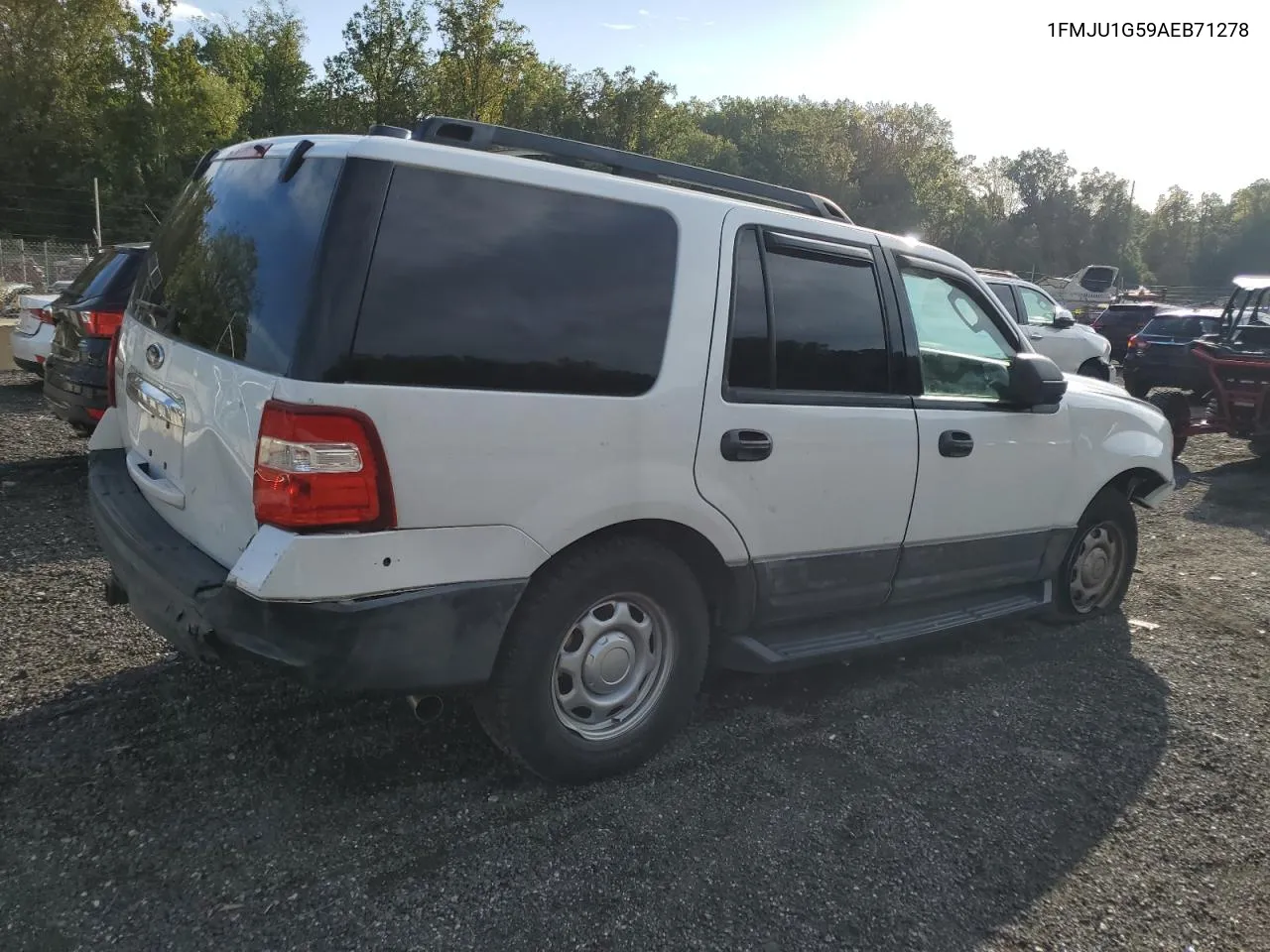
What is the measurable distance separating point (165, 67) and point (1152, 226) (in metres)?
91.0

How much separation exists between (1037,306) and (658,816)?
470 inches

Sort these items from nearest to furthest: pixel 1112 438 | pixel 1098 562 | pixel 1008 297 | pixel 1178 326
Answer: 1. pixel 1112 438
2. pixel 1098 562
3. pixel 1008 297
4. pixel 1178 326

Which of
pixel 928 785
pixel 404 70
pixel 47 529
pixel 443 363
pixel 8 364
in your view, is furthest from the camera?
pixel 404 70

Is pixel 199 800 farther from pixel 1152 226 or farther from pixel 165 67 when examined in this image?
pixel 1152 226

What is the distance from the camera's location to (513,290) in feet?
9.00

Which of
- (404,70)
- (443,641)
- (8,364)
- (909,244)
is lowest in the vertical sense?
(8,364)

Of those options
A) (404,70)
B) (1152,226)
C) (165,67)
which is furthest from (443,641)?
(1152,226)

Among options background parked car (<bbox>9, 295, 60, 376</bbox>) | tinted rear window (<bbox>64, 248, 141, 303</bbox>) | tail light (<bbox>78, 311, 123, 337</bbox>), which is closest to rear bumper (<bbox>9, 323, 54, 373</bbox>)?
background parked car (<bbox>9, 295, 60, 376</bbox>)

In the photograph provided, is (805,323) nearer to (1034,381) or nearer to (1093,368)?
(1034,381)

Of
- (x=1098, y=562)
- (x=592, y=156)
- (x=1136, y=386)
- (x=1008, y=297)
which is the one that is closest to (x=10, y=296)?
(x=1008, y=297)

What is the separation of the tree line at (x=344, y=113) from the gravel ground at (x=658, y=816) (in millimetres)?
24484

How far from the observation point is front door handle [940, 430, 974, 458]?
3.90m

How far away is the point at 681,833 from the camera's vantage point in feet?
9.70

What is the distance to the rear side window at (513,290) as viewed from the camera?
2547 millimetres
